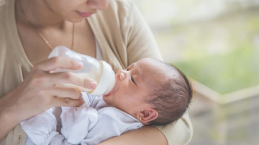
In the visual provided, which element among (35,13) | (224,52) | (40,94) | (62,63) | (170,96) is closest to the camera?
(62,63)

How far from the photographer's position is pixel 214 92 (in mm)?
2926

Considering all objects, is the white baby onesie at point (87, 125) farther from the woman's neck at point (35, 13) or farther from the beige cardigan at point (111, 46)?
the woman's neck at point (35, 13)

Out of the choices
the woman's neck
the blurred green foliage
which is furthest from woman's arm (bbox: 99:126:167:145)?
the blurred green foliage

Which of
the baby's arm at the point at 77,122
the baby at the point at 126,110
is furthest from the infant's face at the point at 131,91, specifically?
the baby's arm at the point at 77,122

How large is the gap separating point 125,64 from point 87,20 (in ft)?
0.91

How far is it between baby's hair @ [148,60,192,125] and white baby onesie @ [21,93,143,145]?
0.12m

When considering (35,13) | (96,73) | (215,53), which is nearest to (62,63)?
(96,73)

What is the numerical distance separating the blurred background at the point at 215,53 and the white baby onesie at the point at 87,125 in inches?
62.9

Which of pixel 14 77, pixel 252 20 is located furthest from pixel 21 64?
pixel 252 20

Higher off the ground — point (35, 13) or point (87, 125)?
point (35, 13)

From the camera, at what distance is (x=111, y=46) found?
1.71m

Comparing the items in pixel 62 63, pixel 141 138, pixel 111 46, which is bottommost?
pixel 141 138

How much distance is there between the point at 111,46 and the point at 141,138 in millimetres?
488

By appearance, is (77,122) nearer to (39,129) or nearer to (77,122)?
(77,122)
